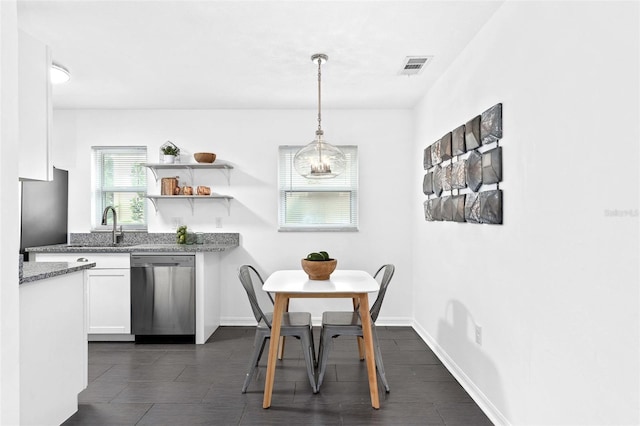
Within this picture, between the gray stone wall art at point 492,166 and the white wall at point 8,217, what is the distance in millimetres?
2312

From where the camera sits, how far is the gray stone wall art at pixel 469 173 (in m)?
2.47

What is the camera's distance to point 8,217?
648mm

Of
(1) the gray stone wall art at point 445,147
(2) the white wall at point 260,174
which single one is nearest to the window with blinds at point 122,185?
(2) the white wall at point 260,174

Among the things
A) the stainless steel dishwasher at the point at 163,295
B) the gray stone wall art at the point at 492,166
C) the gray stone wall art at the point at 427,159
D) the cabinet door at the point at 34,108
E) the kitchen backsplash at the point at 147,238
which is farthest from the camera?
the kitchen backsplash at the point at 147,238

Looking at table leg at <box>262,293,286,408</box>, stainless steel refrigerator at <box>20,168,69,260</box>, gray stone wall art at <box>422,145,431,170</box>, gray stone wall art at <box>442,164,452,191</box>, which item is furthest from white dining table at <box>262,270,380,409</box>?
stainless steel refrigerator at <box>20,168,69,260</box>

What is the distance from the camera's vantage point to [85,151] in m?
4.86

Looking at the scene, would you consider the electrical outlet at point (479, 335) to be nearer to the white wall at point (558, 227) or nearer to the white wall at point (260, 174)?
the white wall at point (558, 227)

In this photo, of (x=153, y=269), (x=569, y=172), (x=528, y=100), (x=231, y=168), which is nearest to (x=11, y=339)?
(x=569, y=172)

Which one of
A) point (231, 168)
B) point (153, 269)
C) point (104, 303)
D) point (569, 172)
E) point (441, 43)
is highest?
point (441, 43)

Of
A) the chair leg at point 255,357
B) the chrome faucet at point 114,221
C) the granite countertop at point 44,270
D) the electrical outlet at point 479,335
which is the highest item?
the chrome faucet at point 114,221

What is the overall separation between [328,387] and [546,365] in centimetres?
157

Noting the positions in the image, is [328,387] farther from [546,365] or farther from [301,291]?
[546,365]

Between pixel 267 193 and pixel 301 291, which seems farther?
pixel 267 193

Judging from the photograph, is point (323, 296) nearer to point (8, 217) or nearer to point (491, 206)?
point (491, 206)
